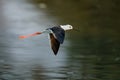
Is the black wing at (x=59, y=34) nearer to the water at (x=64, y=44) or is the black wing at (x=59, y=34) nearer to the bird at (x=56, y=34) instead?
the bird at (x=56, y=34)

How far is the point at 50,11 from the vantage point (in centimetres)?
1328

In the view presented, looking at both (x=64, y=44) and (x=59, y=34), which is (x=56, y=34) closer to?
(x=59, y=34)

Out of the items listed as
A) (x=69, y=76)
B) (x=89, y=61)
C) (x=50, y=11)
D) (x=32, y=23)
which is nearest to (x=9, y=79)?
(x=69, y=76)

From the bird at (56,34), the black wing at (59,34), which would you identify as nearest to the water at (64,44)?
the bird at (56,34)

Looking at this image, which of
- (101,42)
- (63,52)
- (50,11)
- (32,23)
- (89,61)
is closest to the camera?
(89,61)

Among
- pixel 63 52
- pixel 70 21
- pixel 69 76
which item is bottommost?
pixel 69 76

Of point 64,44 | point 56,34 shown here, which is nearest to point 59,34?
point 56,34

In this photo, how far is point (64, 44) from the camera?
1014 cm

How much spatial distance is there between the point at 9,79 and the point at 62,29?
1.04 m

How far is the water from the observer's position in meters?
8.35

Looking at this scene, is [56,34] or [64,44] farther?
[64,44]

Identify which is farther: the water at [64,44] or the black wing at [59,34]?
the water at [64,44]

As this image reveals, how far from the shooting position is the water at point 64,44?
8.35 m

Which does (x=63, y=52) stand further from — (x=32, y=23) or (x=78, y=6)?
(x=78, y=6)
